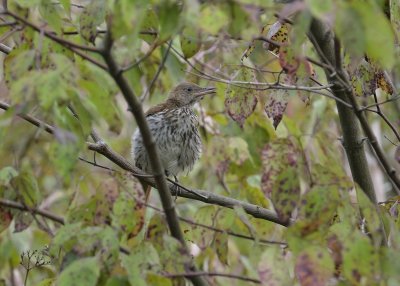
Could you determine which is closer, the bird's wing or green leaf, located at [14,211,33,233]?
green leaf, located at [14,211,33,233]

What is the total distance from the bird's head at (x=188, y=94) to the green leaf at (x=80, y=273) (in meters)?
3.50

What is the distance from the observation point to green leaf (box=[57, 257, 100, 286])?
2.10 metres

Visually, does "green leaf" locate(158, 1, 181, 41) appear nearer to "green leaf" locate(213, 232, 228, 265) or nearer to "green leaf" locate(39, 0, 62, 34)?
"green leaf" locate(39, 0, 62, 34)

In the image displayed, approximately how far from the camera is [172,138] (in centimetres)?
545

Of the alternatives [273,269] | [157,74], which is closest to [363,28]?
[273,269]

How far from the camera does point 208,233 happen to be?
2.70m

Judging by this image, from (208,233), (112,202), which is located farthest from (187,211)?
(112,202)

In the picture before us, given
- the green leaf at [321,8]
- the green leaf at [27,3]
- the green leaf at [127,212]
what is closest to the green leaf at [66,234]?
the green leaf at [127,212]

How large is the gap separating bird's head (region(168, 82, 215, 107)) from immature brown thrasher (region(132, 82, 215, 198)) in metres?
0.04

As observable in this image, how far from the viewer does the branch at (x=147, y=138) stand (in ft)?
7.65

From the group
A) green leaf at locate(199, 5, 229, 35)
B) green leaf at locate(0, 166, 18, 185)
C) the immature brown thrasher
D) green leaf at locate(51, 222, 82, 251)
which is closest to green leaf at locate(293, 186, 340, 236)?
green leaf at locate(199, 5, 229, 35)

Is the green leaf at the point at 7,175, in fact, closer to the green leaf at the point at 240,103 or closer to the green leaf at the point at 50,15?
the green leaf at the point at 50,15

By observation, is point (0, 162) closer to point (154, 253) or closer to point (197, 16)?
point (154, 253)

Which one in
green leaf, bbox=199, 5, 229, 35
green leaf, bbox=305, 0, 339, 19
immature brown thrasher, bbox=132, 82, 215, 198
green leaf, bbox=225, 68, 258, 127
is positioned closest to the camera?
green leaf, bbox=305, 0, 339, 19
